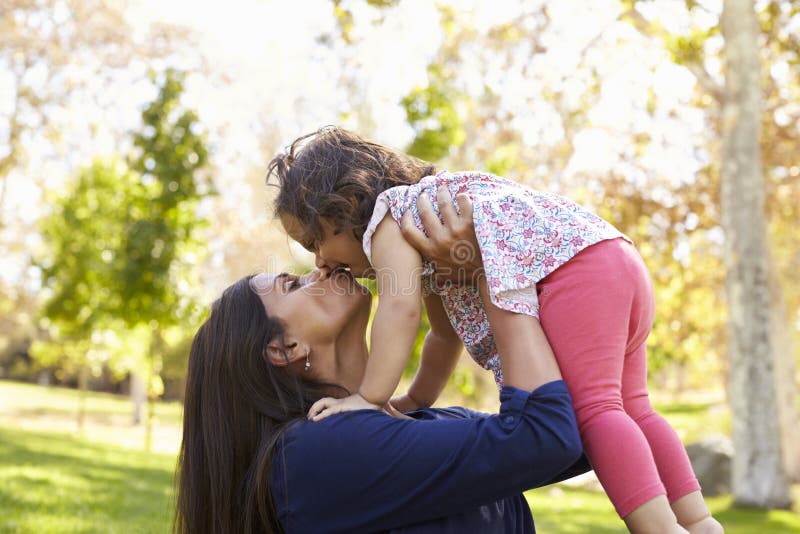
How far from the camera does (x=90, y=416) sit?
28.1m

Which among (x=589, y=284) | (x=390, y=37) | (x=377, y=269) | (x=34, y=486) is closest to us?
(x=589, y=284)

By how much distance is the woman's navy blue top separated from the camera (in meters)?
2.10

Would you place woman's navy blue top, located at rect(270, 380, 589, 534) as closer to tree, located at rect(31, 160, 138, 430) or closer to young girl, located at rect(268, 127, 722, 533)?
young girl, located at rect(268, 127, 722, 533)

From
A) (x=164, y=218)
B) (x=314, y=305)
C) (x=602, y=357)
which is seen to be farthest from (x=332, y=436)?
(x=164, y=218)

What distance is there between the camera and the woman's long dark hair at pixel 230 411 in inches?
97.0

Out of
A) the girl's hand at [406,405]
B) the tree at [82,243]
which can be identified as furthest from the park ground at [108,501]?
the tree at [82,243]

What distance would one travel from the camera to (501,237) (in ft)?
8.57

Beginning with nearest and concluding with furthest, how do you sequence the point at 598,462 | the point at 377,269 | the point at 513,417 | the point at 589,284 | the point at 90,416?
1. the point at 513,417
2. the point at 598,462
3. the point at 589,284
4. the point at 377,269
5. the point at 90,416

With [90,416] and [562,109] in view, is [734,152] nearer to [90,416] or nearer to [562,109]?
[562,109]

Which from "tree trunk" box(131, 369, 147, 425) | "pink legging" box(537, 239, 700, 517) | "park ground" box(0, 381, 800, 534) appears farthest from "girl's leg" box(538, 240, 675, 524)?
"tree trunk" box(131, 369, 147, 425)

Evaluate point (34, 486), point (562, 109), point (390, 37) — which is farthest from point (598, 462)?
point (390, 37)

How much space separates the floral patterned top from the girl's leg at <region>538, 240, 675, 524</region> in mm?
64

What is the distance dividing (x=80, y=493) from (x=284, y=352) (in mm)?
4829

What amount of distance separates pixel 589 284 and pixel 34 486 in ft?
18.8
